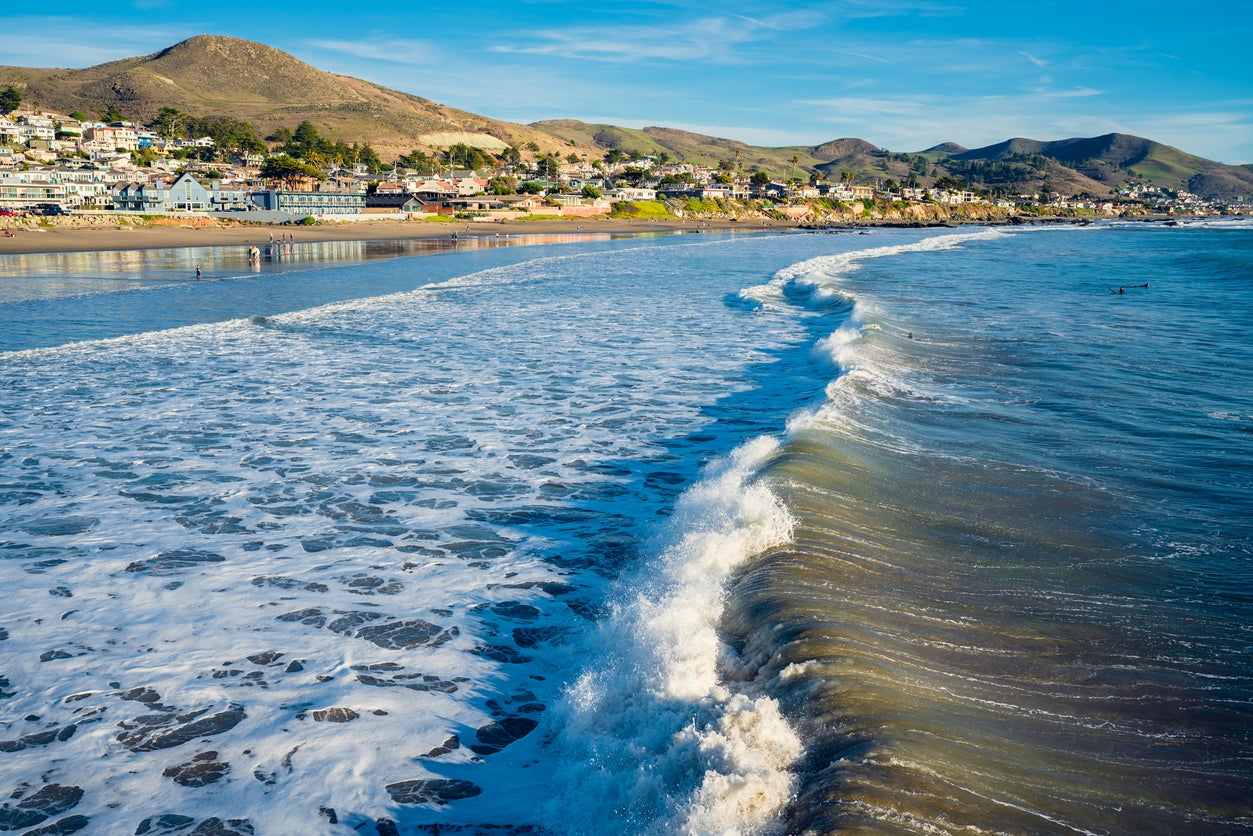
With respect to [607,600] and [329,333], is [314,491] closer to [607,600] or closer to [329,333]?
[607,600]

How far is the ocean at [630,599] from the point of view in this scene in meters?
5.12

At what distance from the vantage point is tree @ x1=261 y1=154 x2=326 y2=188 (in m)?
112

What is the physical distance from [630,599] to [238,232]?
8783cm

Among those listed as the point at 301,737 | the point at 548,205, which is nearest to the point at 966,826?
the point at 301,737

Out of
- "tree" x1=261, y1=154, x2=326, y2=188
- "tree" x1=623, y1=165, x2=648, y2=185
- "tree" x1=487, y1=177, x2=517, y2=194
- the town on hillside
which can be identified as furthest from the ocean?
"tree" x1=623, y1=165, x2=648, y2=185

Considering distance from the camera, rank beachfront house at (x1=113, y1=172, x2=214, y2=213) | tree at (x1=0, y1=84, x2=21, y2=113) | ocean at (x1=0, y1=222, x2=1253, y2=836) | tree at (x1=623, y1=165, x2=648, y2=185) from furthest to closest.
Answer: tree at (x1=623, y1=165, x2=648, y2=185), tree at (x1=0, y1=84, x2=21, y2=113), beachfront house at (x1=113, y1=172, x2=214, y2=213), ocean at (x1=0, y1=222, x2=1253, y2=836)

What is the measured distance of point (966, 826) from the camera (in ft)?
15.0

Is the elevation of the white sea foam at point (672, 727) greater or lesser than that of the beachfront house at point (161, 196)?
lesser

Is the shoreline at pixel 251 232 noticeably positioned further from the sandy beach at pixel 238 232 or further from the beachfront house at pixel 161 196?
the beachfront house at pixel 161 196

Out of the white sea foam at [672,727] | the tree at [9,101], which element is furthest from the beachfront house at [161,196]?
the tree at [9,101]

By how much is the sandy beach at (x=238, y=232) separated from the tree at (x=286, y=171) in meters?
17.6

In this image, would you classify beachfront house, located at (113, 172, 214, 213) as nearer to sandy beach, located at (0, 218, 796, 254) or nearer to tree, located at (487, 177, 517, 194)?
sandy beach, located at (0, 218, 796, 254)

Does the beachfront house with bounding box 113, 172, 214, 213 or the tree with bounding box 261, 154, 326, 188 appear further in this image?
the tree with bounding box 261, 154, 326, 188

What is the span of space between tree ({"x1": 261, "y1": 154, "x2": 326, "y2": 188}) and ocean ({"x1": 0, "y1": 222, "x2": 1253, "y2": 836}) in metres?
105
